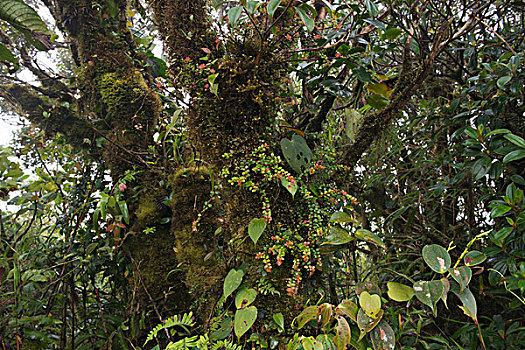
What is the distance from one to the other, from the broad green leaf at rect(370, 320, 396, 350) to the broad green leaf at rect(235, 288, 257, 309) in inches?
15.1

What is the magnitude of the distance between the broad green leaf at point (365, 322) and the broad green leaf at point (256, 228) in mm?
382

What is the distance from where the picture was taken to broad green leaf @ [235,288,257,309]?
3.42ft

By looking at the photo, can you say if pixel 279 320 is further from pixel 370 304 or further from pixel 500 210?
pixel 500 210

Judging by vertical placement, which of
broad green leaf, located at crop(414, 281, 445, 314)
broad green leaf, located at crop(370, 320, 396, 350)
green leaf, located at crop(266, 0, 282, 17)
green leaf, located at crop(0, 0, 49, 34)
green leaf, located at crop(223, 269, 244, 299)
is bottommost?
broad green leaf, located at crop(370, 320, 396, 350)

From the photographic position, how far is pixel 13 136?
3205mm

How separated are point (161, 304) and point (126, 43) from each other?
175 cm

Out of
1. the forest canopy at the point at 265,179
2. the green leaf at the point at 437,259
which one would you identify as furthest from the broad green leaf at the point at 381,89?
the green leaf at the point at 437,259

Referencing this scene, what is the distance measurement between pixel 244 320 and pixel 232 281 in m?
0.14

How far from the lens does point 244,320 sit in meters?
1.01

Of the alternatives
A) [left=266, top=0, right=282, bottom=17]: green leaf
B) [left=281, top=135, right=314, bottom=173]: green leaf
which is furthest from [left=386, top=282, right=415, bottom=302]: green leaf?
[left=266, top=0, right=282, bottom=17]: green leaf

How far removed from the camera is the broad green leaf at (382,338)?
848 millimetres

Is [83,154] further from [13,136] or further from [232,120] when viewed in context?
[13,136]

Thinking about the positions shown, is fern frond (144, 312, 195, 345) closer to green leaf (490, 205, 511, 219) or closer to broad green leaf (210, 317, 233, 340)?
broad green leaf (210, 317, 233, 340)

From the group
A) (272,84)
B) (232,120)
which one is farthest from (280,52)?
(232,120)
